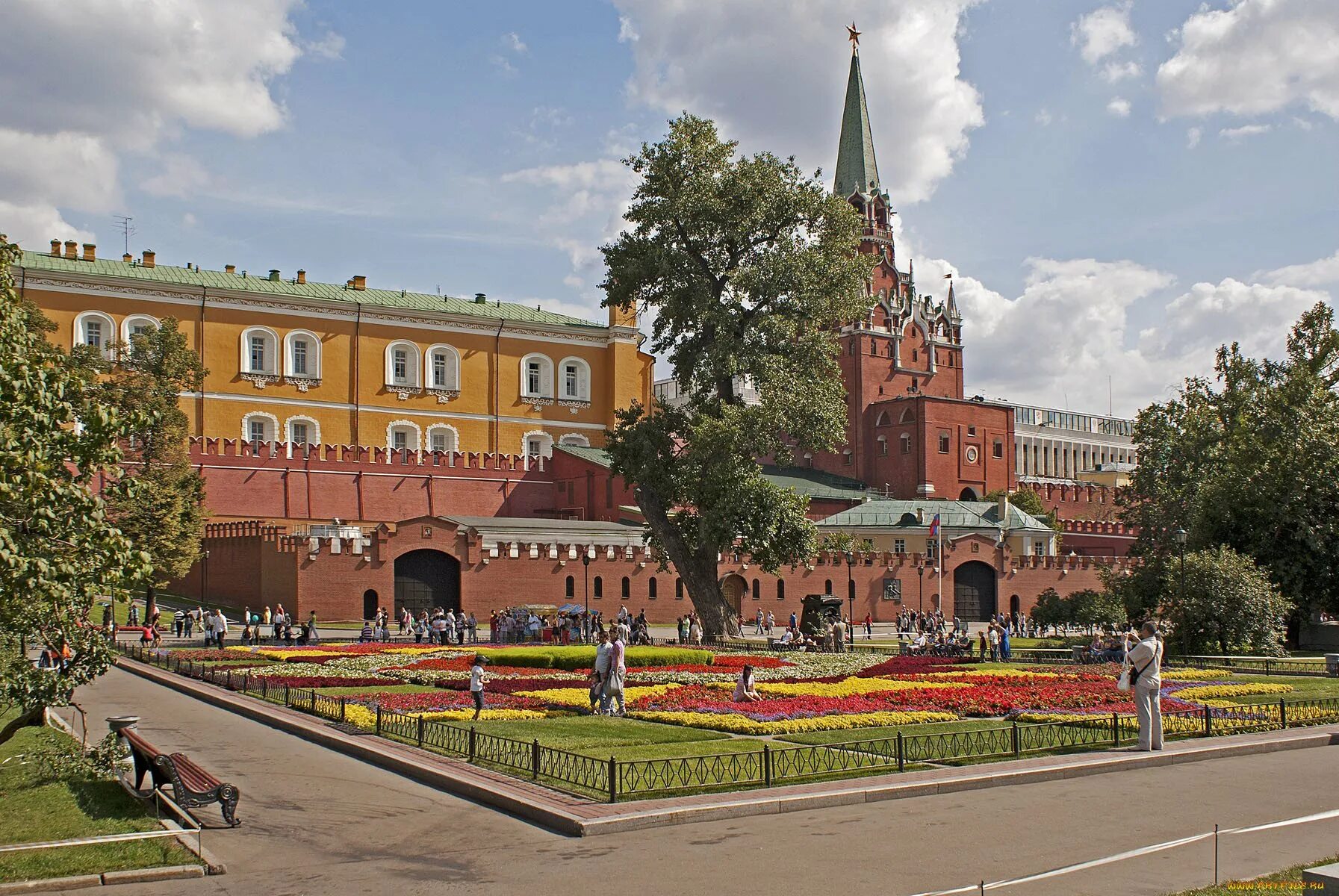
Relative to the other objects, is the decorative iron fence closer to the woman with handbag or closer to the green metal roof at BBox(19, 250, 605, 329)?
the woman with handbag

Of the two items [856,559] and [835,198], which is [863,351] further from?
[835,198]

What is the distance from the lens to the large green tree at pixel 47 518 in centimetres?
880

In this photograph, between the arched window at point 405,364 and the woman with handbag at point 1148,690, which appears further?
the arched window at point 405,364

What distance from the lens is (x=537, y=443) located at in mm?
69188

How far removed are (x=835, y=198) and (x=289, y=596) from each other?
893 inches

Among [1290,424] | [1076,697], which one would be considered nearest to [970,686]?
[1076,697]

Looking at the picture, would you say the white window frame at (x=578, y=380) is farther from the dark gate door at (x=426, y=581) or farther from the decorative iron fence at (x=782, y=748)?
the decorative iron fence at (x=782, y=748)

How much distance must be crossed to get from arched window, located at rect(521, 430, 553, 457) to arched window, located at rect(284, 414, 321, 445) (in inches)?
440

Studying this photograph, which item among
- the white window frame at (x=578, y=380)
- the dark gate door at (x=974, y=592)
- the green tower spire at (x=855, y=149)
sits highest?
the green tower spire at (x=855, y=149)

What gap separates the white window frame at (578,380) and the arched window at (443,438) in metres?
6.65

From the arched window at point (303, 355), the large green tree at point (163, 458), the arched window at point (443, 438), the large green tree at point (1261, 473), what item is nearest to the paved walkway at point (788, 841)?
the large green tree at point (1261, 473)

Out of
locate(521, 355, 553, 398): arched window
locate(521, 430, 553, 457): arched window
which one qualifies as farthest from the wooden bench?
locate(521, 355, 553, 398): arched window

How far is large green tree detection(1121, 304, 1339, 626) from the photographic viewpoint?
33375 mm

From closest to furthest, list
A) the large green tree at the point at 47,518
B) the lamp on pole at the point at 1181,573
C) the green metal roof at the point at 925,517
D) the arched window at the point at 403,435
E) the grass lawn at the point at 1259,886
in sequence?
the grass lawn at the point at 1259,886, the large green tree at the point at 47,518, the lamp on pole at the point at 1181,573, the green metal roof at the point at 925,517, the arched window at the point at 403,435
